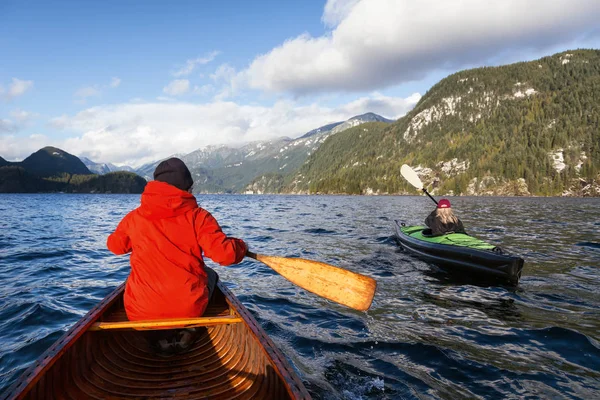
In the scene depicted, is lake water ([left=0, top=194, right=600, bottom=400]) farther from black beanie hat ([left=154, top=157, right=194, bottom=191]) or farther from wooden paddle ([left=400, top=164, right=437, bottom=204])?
wooden paddle ([left=400, top=164, right=437, bottom=204])

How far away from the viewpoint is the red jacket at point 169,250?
407 cm

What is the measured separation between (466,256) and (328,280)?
25.2 feet

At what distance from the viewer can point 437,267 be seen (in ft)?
42.6

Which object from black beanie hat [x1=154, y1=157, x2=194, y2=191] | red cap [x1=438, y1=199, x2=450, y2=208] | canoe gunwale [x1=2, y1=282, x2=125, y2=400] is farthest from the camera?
red cap [x1=438, y1=199, x2=450, y2=208]

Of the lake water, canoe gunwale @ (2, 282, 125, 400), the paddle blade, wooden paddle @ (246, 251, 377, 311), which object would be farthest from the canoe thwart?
the lake water

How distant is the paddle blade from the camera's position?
206 inches

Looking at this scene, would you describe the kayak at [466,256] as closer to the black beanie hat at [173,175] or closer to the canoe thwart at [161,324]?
the canoe thwart at [161,324]

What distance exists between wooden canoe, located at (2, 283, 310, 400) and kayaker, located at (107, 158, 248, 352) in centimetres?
26

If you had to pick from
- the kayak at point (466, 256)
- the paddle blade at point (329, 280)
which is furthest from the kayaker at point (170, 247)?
the kayak at point (466, 256)

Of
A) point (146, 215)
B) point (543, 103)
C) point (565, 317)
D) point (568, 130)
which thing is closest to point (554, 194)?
point (568, 130)

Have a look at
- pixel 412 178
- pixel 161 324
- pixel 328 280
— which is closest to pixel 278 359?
pixel 161 324

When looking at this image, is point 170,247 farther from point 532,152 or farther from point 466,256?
point 532,152

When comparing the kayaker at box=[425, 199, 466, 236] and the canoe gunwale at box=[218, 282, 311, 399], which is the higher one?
the kayaker at box=[425, 199, 466, 236]

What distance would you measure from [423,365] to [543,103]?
231814mm
